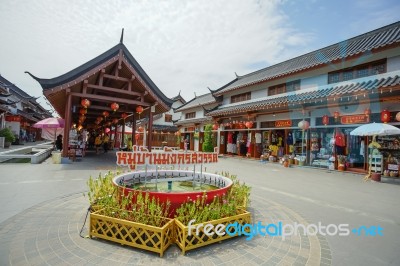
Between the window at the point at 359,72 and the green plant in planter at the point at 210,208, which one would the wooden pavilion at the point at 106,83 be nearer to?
the green plant in planter at the point at 210,208

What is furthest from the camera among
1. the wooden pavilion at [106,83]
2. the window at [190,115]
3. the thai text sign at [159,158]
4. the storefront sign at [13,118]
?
the window at [190,115]

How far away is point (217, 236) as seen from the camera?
160 inches

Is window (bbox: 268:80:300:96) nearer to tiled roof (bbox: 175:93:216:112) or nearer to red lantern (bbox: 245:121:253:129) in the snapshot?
red lantern (bbox: 245:121:253:129)

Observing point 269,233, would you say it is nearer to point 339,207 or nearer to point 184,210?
point 184,210

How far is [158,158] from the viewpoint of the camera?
5270 mm

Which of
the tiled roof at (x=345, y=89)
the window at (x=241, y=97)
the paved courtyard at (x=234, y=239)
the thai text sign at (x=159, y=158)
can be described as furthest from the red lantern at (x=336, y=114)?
the thai text sign at (x=159, y=158)

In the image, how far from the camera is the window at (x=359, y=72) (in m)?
11.8

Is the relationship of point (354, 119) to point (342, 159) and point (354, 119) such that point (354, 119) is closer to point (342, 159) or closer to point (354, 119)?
point (354, 119)

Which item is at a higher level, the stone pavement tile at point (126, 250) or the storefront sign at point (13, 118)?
the storefront sign at point (13, 118)

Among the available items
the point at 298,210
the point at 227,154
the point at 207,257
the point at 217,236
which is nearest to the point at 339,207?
the point at 298,210

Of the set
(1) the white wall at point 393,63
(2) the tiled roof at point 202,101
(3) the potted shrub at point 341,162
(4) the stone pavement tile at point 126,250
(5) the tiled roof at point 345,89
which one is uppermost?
(2) the tiled roof at point 202,101

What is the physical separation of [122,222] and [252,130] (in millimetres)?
16179

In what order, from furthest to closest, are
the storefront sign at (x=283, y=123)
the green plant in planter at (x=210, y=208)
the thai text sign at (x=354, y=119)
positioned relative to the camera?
the storefront sign at (x=283, y=123) → the thai text sign at (x=354, y=119) → the green plant in planter at (x=210, y=208)

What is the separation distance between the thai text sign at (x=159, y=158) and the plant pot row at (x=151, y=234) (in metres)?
1.27
